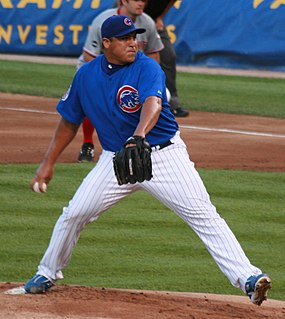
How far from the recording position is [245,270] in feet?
19.3

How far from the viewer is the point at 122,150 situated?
225 inches

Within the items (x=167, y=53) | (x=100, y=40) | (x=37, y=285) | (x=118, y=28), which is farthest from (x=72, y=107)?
(x=167, y=53)

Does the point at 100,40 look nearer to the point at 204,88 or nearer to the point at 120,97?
the point at 120,97

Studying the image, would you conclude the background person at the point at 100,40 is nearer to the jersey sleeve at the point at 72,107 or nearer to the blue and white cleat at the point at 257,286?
the jersey sleeve at the point at 72,107

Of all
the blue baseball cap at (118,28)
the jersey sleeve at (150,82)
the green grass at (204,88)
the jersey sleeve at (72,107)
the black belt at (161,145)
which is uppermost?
the blue baseball cap at (118,28)

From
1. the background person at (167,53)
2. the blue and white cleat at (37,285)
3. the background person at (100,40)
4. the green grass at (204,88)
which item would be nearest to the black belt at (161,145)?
the blue and white cleat at (37,285)

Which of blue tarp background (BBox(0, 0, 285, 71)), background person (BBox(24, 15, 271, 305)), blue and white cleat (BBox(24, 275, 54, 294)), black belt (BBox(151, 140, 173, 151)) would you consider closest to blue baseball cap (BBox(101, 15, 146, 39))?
background person (BBox(24, 15, 271, 305))

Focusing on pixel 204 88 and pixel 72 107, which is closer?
pixel 72 107

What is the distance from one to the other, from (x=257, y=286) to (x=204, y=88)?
1213 cm

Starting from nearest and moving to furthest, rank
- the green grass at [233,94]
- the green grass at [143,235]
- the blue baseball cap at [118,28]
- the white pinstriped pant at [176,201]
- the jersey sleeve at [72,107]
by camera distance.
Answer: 1. the white pinstriped pant at [176,201]
2. the blue baseball cap at [118,28]
3. the jersey sleeve at [72,107]
4. the green grass at [143,235]
5. the green grass at [233,94]

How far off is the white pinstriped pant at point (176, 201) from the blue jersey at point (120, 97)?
0.10 m

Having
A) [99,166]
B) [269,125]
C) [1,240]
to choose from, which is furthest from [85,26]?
[99,166]

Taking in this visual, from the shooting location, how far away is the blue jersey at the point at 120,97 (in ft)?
19.4

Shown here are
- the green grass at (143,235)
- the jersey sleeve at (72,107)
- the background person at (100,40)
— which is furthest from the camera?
the background person at (100,40)
